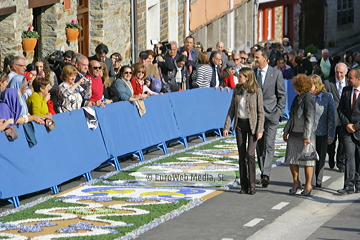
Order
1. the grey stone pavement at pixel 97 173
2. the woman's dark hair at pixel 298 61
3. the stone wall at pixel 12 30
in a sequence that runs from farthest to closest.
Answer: the woman's dark hair at pixel 298 61 → the stone wall at pixel 12 30 → the grey stone pavement at pixel 97 173

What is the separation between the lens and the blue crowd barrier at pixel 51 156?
39.3 ft

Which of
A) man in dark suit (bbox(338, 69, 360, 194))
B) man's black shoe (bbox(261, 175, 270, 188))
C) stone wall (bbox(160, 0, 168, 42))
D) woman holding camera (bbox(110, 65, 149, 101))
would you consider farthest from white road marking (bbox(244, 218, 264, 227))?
stone wall (bbox(160, 0, 168, 42))

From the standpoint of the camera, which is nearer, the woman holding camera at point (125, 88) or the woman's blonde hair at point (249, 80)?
the woman's blonde hair at point (249, 80)

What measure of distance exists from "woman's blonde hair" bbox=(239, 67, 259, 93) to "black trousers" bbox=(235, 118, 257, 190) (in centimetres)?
47

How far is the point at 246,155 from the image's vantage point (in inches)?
508

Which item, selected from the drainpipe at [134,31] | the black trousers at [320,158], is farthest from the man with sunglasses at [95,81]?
the drainpipe at [134,31]

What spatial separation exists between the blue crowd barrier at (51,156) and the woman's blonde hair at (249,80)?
9.02ft

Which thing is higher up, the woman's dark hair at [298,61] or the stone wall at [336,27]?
the stone wall at [336,27]

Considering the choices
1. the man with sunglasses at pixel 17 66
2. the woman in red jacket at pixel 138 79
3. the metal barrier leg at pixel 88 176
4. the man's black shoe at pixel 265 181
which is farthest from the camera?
the woman in red jacket at pixel 138 79

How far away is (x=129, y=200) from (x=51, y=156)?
1.42 meters

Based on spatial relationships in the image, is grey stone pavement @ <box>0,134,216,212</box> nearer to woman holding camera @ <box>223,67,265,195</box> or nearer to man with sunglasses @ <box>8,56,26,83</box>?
man with sunglasses @ <box>8,56,26,83</box>

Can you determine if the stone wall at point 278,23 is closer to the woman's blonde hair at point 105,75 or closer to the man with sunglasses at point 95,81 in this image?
the woman's blonde hair at point 105,75

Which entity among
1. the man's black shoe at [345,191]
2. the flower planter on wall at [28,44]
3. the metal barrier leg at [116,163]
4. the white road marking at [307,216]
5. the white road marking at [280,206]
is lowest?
the white road marking at [307,216]

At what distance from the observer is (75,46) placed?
2086cm
